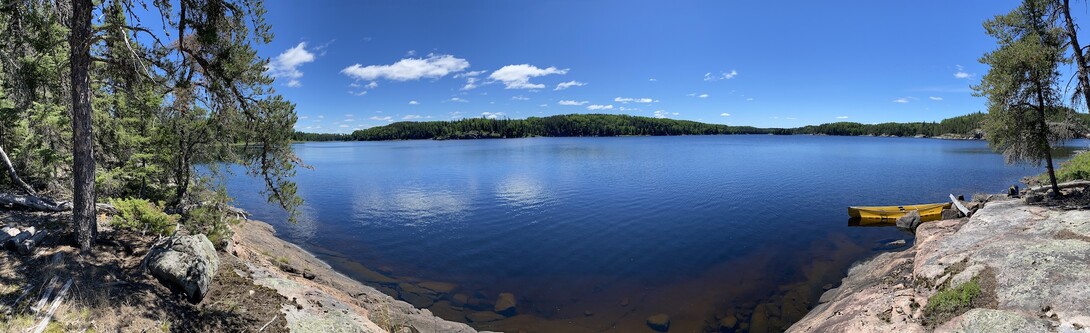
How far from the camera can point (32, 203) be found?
43.5 feet

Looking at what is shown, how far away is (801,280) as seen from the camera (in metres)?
20.2

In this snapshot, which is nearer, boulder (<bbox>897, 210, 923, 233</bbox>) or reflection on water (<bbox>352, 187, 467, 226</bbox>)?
boulder (<bbox>897, 210, 923, 233</bbox>)

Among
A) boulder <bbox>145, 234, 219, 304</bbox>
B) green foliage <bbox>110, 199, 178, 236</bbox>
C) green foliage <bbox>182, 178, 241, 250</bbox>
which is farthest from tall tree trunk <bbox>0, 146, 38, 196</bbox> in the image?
boulder <bbox>145, 234, 219, 304</bbox>

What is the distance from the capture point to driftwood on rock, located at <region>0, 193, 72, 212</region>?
13.0 m

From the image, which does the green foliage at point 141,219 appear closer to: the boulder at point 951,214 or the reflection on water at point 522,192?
the reflection on water at point 522,192

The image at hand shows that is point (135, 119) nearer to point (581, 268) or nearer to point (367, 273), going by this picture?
point (367, 273)

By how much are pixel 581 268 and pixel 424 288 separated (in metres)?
7.47

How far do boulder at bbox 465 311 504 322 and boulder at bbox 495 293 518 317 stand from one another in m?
0.28

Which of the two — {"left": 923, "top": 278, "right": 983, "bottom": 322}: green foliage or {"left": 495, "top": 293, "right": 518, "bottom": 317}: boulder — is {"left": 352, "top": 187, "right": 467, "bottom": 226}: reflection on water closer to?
{"left": 495, "top": 293, "right": 518, "bottom": 317}: boulder

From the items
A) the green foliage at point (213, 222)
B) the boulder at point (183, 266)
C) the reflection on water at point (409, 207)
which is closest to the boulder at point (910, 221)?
the reflection on water at point (409, 207)

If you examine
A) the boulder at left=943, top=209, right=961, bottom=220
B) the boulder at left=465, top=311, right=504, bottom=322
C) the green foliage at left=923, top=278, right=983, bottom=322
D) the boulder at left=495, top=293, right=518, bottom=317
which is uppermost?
the green foliage at left=923, top=278, right=983, bottom=322

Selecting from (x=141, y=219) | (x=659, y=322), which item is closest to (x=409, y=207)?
(x=141, y=219)

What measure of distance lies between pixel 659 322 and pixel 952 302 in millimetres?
8199

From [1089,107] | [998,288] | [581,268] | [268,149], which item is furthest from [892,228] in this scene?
[268,149]
